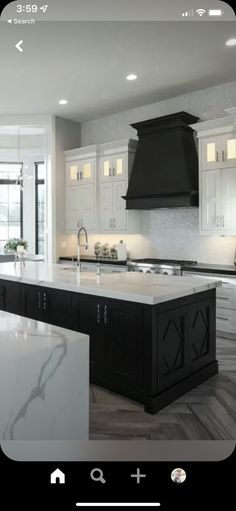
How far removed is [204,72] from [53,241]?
11.7 ft

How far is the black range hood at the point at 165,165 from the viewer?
482cm

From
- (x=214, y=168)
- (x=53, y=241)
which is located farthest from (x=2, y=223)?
(x=214, y=168)

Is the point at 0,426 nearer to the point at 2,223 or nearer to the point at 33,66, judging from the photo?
the point at 33,66

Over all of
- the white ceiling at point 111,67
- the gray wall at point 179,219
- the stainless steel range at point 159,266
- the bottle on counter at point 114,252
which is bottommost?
the stainless steel range at point 159,266

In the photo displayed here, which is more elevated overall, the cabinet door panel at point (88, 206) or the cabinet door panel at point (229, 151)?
the cabinet door panel at point (229, 151)

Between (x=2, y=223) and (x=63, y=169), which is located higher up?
(x=63, y=169)

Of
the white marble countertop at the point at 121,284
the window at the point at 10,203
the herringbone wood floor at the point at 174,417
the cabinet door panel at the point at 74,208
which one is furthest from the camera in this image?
the window at the point at 10,203

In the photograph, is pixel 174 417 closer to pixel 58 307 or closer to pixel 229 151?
pixel 58 307

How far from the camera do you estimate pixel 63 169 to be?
654 centimetres

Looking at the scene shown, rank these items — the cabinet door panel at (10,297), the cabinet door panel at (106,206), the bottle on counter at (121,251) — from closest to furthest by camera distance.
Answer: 1. the cabinet door panel at (10,297)
2. the bottle on counter at (121,251)
3. the cabinet door panel at (106,206)

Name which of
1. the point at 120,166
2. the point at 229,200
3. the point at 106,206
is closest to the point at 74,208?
the point at 106,206

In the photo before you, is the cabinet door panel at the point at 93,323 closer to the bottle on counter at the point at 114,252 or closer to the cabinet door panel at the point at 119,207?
the cabinet door panel at the point at 119,207
